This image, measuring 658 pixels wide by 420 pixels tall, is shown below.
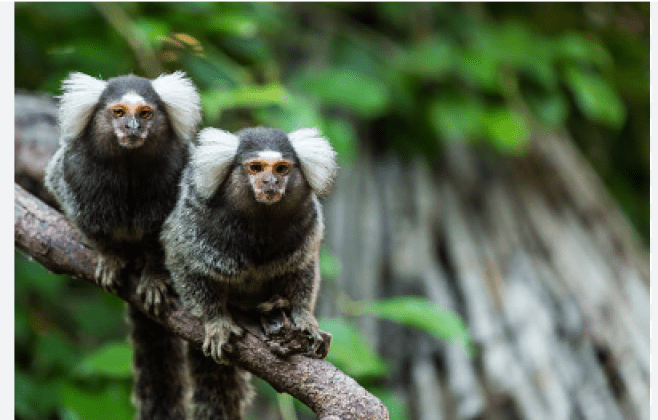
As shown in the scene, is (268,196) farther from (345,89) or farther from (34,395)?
(345,89)

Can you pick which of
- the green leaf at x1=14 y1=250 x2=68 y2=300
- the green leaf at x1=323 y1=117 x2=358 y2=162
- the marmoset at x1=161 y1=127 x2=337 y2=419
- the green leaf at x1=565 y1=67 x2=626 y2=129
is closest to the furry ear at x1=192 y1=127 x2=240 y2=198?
the marmoset at x1=161 y1=127 x2=337 y2=419

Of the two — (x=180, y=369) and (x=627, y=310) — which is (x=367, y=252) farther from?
(x=180, y=369)

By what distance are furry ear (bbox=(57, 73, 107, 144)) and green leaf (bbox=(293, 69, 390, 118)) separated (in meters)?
2.00

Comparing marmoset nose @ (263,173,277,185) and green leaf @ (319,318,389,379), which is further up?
marmoset nose @ (263,173,277,185)

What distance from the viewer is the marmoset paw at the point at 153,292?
5.91 feet

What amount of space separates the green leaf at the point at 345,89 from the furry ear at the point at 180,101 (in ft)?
6.32

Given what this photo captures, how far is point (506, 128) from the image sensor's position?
3.74 meters

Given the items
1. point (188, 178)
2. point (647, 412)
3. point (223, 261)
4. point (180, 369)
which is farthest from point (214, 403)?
point (647, 412)

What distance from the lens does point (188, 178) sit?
1.69 m

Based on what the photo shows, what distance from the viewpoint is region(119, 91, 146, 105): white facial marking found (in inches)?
63.7

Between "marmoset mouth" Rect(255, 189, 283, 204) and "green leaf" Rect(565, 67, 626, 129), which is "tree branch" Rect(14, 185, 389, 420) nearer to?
"marmoset mouth" Rect(255, 189, 283, 204)

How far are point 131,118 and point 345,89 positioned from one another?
86.0 inches

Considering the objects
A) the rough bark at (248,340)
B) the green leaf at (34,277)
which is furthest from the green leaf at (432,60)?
the rough bark at (248,340)

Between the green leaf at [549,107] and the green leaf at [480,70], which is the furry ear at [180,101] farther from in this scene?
the green leaf at [549,107]
